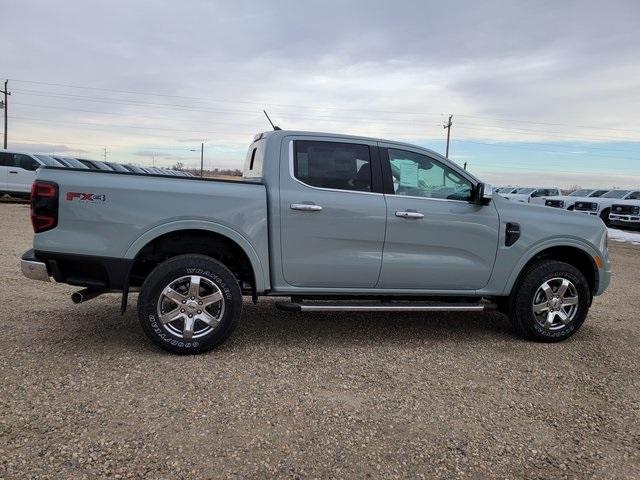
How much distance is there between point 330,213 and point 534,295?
85.3 inches

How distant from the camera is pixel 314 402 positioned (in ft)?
11.6

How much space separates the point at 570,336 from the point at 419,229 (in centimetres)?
198

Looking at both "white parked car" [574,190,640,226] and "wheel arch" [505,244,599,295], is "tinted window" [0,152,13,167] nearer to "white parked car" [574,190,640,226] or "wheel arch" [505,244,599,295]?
"wheel arch" [505,244,599,295]

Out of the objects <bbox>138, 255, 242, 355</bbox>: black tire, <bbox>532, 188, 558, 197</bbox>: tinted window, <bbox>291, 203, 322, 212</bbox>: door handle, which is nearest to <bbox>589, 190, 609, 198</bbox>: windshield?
<bbox>532, 188, 558, 197</bbox>: tinted window

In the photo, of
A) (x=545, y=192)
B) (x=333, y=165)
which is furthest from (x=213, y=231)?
(x=545, y=192)

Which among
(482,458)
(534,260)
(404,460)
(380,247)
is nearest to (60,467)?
(404,460)

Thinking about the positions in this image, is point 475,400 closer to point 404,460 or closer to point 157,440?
point 404,460

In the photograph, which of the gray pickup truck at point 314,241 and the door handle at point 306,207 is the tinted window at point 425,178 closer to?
the gray pickup truck at point 314,241

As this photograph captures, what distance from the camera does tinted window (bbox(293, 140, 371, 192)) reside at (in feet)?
15.0

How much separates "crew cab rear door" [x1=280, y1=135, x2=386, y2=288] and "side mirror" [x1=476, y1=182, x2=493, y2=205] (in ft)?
3.01

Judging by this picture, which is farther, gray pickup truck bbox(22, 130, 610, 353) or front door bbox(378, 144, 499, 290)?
front door bbox(378, 144, 499, 290)

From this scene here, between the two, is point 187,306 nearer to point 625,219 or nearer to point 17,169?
point 17,169

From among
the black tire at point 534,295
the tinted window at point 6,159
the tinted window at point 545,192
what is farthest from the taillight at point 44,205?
the tinted window at point 545,192

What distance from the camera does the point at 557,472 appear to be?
2.82m
